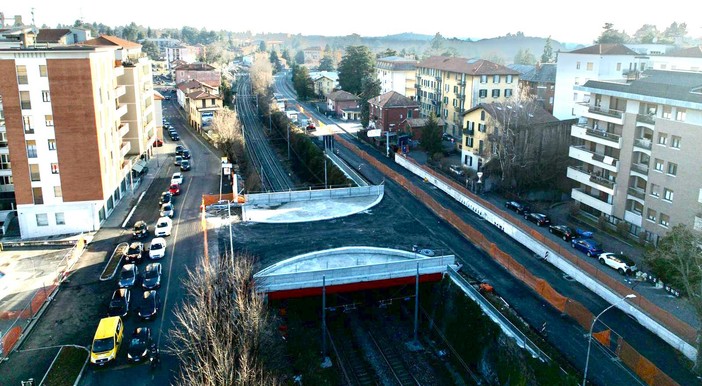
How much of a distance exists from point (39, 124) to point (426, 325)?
30574 millimetres

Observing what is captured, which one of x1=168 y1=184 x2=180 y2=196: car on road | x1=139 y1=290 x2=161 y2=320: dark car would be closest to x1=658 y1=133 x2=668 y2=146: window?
x1=139 y1=290 x2=161 y2=320: dark car

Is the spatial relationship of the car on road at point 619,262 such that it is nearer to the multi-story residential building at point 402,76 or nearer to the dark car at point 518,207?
the dark car at point 518,207

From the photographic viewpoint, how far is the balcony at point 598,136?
41.3 meters

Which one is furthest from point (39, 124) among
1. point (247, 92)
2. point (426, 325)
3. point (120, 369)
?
point (247, 92)

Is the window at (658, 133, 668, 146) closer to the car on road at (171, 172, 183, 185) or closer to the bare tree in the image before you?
the bare tree

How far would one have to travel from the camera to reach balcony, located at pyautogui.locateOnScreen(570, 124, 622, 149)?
41.3 metres

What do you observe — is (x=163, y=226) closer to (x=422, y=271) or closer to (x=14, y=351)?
(x=14, y=351)

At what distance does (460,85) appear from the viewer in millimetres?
74000

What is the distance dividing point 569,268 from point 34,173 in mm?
37571

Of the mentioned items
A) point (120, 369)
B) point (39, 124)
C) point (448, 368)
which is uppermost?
point (39, 124)

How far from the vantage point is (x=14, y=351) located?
25.6 metres

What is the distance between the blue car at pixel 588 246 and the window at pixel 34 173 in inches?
1522

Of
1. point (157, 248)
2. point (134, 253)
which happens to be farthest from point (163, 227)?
point (134, 253)

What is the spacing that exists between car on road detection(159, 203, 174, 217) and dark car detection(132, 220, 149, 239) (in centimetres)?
269
